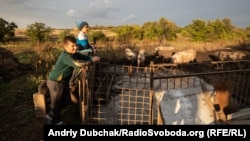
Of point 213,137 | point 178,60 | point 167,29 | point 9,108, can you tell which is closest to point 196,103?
point 213,137

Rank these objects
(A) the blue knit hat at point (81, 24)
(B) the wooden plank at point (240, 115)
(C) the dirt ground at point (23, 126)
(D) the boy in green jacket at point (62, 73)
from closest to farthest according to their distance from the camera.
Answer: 1. (D) the boy in green jacket at point (62, 73)
2. (C) the dirt ground at point (23, 126)
3. (B) the wooden plank at point (240, 115)
4. (A) the blue knit hat at point (81, 24)

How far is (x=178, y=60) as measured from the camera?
41.3ft

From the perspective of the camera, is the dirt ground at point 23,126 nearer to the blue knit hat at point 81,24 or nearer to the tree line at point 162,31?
the blue knit hat at point 81,24

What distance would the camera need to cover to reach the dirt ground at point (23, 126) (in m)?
5.09

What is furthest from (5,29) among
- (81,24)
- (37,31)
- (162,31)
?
(81,24)

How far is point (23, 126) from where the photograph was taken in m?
5.47

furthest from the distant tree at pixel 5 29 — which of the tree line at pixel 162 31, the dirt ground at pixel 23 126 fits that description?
the dirt ground at pixel 23 126

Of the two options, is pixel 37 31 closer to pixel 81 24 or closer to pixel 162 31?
pixel 162 31

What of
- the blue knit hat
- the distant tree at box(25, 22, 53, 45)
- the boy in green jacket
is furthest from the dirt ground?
the distant tree at box(25, 22, 53, 45)

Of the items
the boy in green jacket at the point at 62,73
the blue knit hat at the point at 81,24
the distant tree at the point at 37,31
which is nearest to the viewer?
the boy in green jacket at the point at 62,73

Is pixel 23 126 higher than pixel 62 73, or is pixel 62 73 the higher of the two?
pixel 62 73

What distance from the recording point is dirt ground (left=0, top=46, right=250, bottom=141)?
5.09 meters

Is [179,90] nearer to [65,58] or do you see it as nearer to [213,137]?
[213,137]

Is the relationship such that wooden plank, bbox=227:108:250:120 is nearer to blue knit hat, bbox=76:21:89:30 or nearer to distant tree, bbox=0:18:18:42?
blue knit hat, bbox=76:21:89:30
